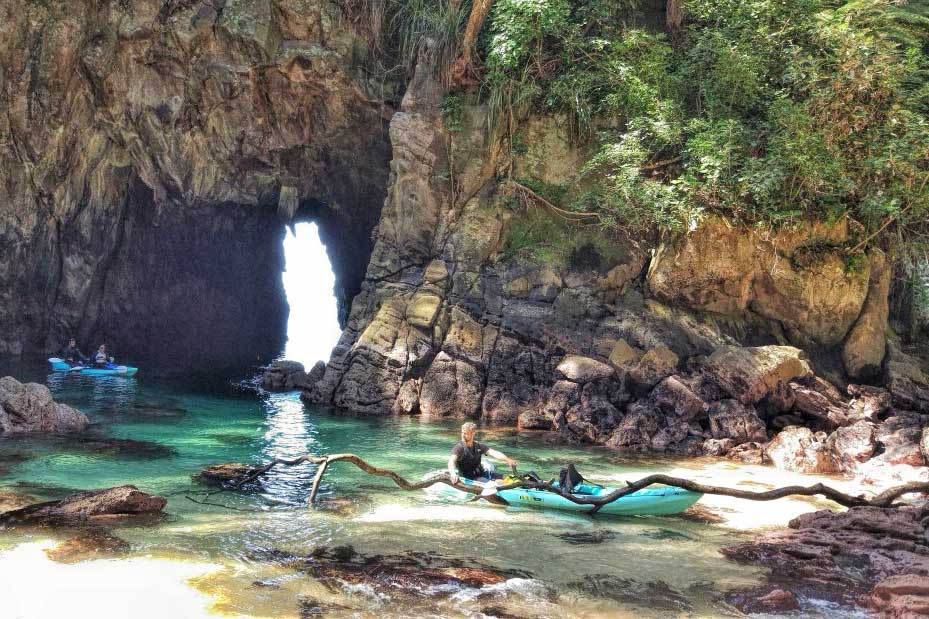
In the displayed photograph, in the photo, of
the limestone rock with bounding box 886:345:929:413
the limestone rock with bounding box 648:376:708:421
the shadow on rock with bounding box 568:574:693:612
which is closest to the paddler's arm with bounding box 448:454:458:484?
the shadow on rock with bounding box 568:574:693:612

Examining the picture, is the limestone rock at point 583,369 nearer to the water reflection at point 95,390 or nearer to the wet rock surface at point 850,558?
the wet rock surface at point 850,558

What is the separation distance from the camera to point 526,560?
6582 millimetres

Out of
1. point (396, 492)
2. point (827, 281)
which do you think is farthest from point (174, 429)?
point (827, 281)

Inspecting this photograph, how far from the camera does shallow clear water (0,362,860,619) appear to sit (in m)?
5.46

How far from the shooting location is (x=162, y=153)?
19.9 m

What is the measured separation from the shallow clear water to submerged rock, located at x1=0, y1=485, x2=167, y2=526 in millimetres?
351

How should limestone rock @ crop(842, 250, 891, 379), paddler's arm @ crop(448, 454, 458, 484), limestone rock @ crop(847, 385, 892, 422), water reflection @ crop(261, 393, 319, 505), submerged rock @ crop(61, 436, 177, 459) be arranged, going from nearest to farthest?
paddler's arm @ crop(448, 454, 458, 484) < water reflection @ crop(261, 393, 319, 505) < submerged rock @ crop(61, 436, 177, 459) < limestone rock @ crop(847, 385, 892, 422) < limestone rock @ crop(842, 250, 891, 379)

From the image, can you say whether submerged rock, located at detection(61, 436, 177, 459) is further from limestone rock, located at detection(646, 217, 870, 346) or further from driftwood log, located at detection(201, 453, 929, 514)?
limestone rock, located at detection(646, 217, 870, 346)

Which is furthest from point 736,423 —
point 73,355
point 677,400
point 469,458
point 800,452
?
point 73,355

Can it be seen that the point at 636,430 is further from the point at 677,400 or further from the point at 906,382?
the point at 906,382

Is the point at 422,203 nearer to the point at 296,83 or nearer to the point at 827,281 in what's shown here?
the point at 296,83

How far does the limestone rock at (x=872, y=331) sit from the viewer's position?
15141mm

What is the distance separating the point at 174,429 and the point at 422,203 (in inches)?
318

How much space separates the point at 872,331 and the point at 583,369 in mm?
6481
